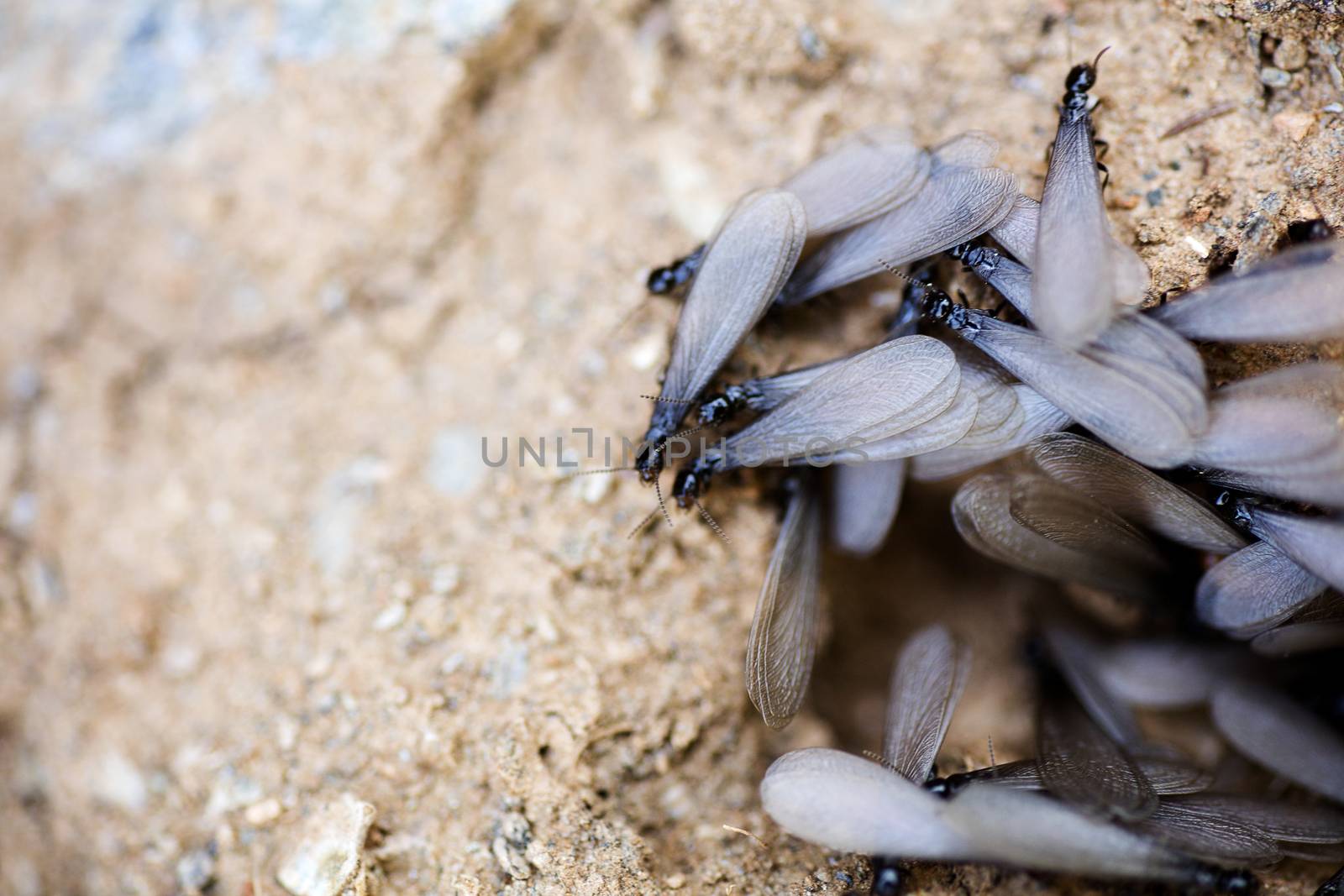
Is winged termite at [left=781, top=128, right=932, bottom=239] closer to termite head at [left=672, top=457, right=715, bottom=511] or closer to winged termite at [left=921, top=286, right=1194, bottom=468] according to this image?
winged termite at [left=921, top=286, right=1194, bottom=468]

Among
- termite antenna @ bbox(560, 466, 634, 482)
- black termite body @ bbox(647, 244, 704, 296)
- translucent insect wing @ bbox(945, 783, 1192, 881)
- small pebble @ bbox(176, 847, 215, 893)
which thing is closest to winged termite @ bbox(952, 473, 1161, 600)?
translucent insect wing @ bbox(945, 783, 1192, 881)

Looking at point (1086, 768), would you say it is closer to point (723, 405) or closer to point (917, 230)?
point (723, 405)

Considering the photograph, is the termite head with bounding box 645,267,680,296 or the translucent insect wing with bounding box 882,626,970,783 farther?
the termite head with bounding box 645,267,680,296

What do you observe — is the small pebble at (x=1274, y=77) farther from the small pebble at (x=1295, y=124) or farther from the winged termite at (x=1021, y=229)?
the winged termite at (x=1021, y=229)

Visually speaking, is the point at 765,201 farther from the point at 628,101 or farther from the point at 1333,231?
the point at 1333,231

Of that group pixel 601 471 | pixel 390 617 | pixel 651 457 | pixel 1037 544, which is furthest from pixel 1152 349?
pixel 390 617

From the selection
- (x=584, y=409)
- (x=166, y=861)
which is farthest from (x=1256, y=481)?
(x=166, y=861)

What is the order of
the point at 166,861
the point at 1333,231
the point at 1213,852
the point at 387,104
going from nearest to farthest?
the point at 1213,852 → the point at 1333,231 → the point at 166,861 → the point at 387,104
